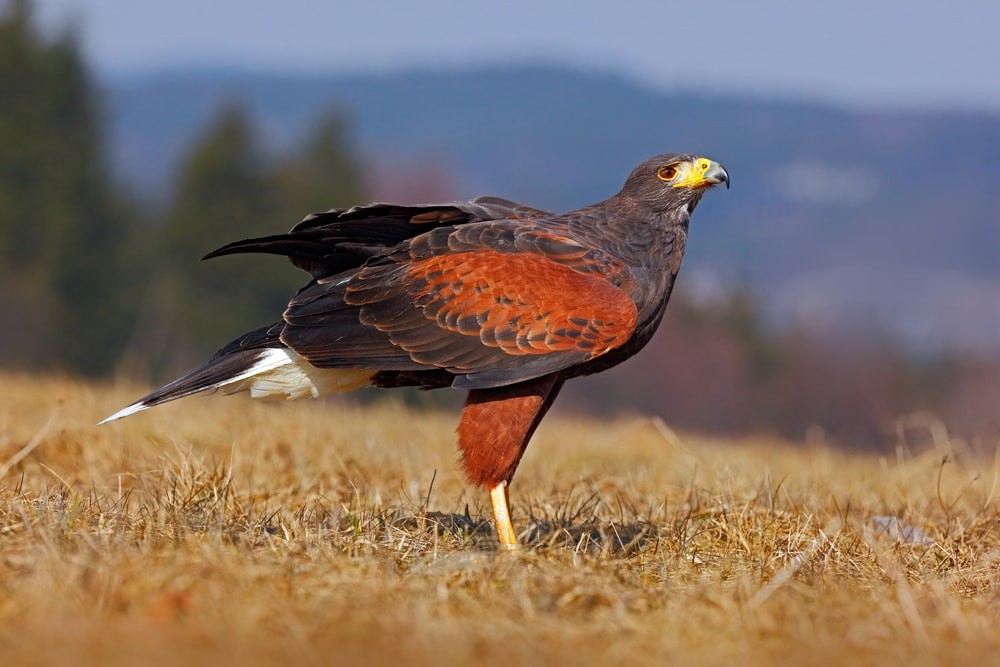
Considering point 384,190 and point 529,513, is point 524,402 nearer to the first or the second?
point 529,513

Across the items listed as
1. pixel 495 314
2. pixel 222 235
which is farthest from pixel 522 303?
pixel 222 235

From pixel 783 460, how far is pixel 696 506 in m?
3.54

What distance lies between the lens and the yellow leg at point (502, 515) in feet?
19.1

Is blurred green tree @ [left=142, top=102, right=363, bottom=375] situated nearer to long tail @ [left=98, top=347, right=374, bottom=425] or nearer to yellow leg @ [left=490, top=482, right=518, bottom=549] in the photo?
long tail @ [left=98, top=347, right=374, bottom=425]

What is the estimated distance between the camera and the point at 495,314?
6.04 metres

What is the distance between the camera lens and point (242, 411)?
942cm

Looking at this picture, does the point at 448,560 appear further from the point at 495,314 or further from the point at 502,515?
the point at 495,314

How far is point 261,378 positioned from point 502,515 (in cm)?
144

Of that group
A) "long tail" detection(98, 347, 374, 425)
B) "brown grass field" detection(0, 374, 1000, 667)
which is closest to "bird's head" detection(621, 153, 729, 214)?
"brown grass field" detection(0, 374, 1000, 667)

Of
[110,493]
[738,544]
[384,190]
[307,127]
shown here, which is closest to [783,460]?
[738,544]

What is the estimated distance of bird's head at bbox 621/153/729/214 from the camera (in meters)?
6.66

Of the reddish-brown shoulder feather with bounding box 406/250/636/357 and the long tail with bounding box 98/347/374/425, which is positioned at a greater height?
the reddish-brown shoulder feather with bounding box 406/250/636/357

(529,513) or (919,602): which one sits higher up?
(919,602)

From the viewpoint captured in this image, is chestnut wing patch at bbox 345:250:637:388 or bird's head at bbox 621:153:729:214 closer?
chestnut wing patch at bbox 345:250:637:388
